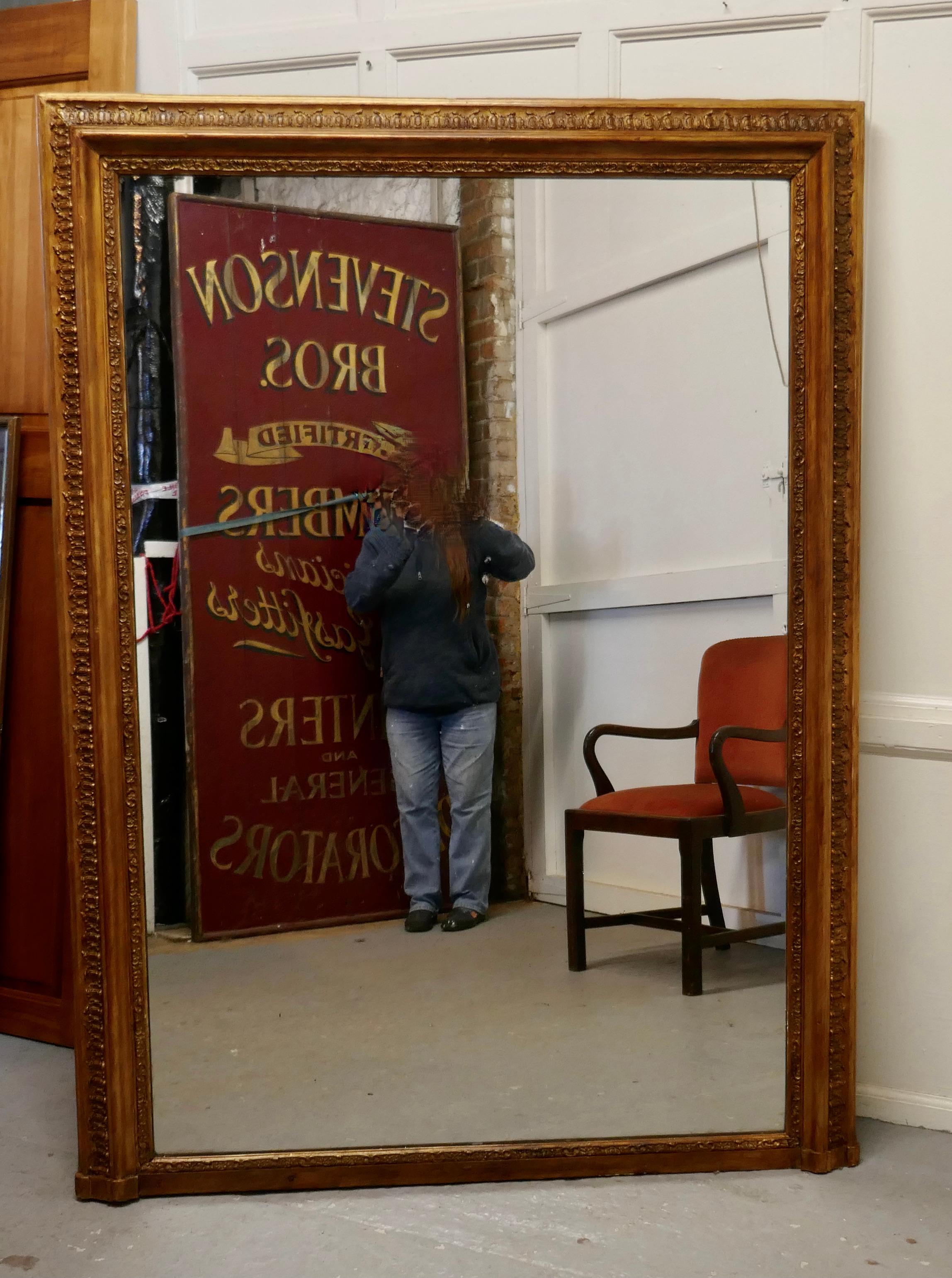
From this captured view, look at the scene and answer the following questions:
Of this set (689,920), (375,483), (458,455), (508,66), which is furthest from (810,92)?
(689,920)

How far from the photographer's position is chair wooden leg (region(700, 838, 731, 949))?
2.16m

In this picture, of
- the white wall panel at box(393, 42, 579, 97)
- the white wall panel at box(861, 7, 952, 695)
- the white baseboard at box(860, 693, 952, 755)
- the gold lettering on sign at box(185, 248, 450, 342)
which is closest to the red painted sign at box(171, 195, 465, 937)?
the gold lettering on sign at box(185, 248, 450, 342)

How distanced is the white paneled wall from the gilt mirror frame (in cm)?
17

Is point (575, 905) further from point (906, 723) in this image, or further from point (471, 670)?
point (906, 723)

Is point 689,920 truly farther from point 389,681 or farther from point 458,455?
point 458,455

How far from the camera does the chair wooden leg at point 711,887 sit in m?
2.16

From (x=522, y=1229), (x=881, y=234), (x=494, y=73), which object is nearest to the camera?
(x=522, y=1229)

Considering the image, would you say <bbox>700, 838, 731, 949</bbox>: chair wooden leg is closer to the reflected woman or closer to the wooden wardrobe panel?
the reflected woman

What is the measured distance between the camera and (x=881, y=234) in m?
2.25

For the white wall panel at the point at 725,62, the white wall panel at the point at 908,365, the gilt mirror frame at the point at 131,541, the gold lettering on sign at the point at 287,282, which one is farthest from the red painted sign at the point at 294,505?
the white wall panel at the point at 908,365

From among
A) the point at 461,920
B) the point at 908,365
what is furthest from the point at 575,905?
the point at 908,365

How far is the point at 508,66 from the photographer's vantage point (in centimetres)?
235

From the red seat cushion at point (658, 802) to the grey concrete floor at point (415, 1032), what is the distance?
8.3 inches

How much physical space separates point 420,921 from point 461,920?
0.07m
